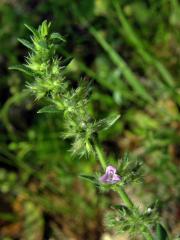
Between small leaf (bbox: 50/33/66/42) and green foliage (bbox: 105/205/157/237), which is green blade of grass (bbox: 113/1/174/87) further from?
green foliage (bbox: 105/205/157/237)

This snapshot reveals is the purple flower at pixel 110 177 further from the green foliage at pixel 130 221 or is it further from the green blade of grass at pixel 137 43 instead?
the green blade of grass at pixel 137 43

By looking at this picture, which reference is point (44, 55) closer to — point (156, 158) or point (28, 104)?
point (156, 158)

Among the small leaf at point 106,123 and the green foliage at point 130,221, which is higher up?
the small leaf at point 106,123

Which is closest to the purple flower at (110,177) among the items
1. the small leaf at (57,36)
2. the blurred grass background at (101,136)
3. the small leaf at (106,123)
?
the small leaf at (106,123)

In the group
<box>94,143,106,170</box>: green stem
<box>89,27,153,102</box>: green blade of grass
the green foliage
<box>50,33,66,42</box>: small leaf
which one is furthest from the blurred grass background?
<box>50,33,66,42</box>: small leaf

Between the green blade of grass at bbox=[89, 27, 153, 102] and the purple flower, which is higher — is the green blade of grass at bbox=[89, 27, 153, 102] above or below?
above

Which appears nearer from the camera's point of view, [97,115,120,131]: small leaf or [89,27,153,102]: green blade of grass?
[97,115,120,131]: small leaf

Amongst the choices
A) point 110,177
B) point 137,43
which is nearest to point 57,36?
point 110,177
